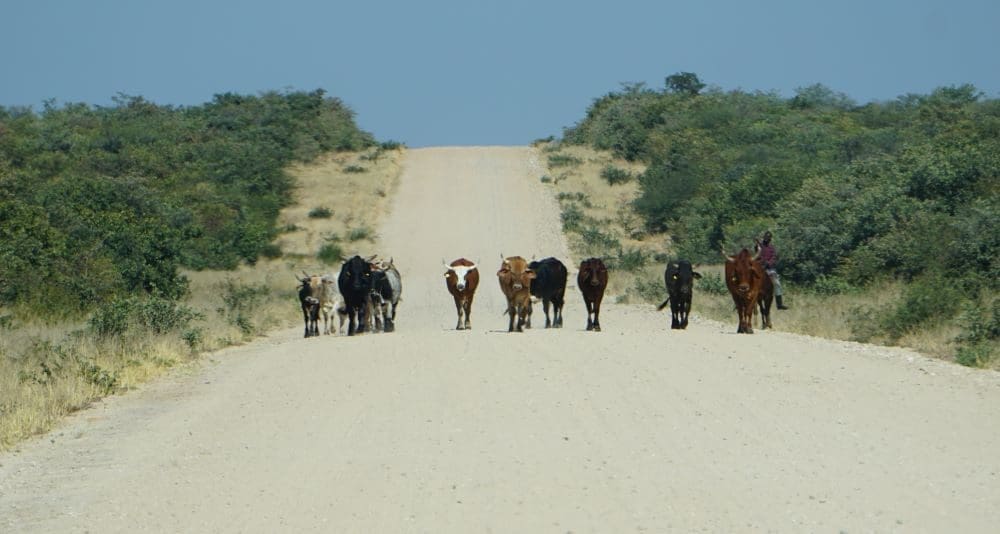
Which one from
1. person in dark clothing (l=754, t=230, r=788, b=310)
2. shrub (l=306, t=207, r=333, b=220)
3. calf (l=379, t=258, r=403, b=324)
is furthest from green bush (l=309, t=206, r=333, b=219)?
person in dark clothing (l=754, t=230, r=788, b=310)

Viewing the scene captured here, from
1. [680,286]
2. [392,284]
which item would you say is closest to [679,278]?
[680,286]

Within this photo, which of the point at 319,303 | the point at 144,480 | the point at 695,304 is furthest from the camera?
the point at 695,304

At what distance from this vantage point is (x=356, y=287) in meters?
27.0

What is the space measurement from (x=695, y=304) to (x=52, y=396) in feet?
63.0

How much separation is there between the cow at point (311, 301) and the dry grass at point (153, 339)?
1.33 m

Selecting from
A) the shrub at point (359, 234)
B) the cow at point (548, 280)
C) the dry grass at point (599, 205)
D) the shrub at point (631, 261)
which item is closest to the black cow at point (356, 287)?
the cow at point (548, 280)

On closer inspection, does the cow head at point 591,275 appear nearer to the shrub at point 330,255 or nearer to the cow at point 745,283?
the cow at point 745,283

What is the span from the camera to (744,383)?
16.7m

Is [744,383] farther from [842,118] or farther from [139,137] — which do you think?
[842,118]

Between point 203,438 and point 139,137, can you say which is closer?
point 203,438

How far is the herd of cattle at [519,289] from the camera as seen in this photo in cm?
2525

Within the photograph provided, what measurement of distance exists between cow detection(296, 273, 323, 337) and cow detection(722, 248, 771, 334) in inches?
334

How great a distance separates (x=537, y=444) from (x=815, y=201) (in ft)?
99.4

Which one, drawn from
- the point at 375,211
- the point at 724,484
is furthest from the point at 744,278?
the point at 375,211
